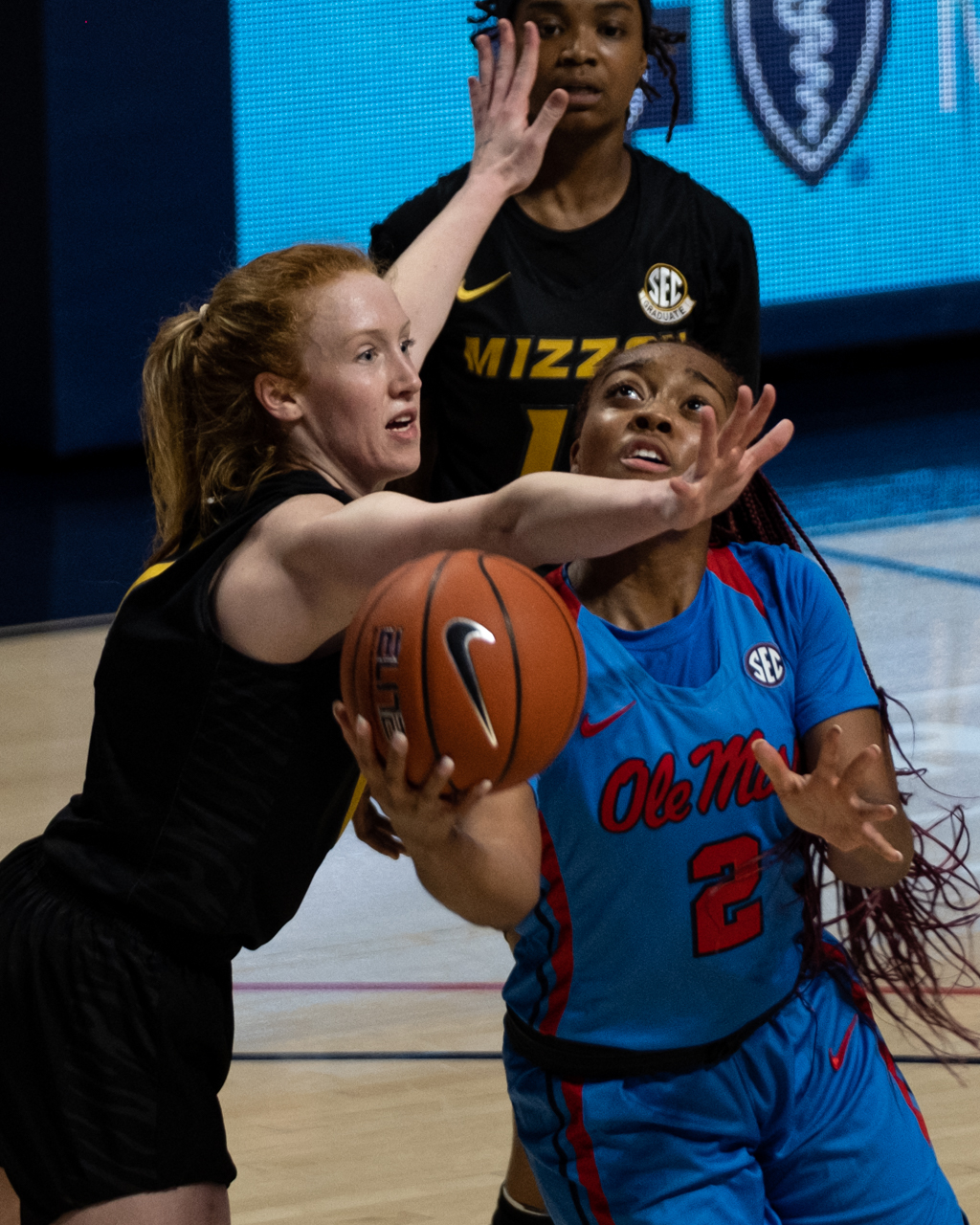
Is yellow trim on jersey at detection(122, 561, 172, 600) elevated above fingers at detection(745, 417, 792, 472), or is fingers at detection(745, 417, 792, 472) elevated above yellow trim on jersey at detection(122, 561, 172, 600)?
fingers at detection(745, 417, 792, 472)

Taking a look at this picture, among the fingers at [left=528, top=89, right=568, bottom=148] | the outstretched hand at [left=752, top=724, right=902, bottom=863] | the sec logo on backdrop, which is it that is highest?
the fingers at [left=528, top=89, right=568, bottom=148]

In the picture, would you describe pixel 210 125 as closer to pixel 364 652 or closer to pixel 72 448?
pixel 72 448

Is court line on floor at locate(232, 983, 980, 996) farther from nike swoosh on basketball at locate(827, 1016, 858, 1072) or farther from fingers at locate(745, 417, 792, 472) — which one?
fingers at locate(745, 417, 792, 472)

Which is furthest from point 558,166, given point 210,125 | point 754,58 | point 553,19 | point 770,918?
point 754,58

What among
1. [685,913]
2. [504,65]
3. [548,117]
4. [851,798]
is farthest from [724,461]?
[504,65]

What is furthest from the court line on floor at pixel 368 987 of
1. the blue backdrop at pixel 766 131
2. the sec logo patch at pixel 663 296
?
the blue backdrop at pixel 766 131

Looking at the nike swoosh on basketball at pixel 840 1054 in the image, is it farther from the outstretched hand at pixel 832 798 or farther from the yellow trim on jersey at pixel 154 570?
the yellow trim on jersey at pixel 154 570

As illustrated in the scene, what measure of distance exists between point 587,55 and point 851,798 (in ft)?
5.23

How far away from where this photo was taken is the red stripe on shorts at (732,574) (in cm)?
227

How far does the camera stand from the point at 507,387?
10.4 feet

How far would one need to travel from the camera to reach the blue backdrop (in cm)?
896

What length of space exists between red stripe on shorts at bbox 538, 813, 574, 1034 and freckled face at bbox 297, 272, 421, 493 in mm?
496

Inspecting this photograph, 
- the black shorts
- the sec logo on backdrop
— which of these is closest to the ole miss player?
the black shorts

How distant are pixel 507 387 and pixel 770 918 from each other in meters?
1.26
